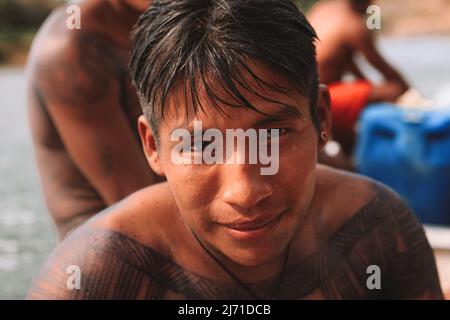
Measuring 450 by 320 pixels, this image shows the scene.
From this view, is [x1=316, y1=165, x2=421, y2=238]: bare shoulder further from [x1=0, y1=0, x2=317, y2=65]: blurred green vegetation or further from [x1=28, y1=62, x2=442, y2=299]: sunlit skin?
[x1=0, y1=0, x2=317, y2=65]: blurred green vegetation

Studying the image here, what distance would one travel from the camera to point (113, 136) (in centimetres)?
222

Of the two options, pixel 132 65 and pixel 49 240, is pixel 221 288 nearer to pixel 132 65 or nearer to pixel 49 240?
pixel 132 65

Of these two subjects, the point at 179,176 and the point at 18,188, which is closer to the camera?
the point at 179,176

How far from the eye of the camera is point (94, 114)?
7.23 feet

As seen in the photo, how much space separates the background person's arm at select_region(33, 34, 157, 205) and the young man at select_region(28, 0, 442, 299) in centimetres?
65

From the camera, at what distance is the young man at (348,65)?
12.5 feet


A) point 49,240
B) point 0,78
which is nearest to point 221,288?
point 49,240

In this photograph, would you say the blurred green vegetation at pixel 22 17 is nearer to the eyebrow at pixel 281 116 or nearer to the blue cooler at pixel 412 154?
the blue cooler at pixel 412 154

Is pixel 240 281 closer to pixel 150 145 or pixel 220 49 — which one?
pixel 150 145

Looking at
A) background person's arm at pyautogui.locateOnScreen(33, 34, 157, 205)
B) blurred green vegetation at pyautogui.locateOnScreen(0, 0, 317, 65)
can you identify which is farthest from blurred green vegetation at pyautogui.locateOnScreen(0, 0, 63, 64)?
background person's arm at pyautogui.locateOnScreen(33, 34, 157, 205)

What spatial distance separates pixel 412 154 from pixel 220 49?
2.29 meters

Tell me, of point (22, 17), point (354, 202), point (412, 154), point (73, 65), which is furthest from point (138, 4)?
point (22, 17)
